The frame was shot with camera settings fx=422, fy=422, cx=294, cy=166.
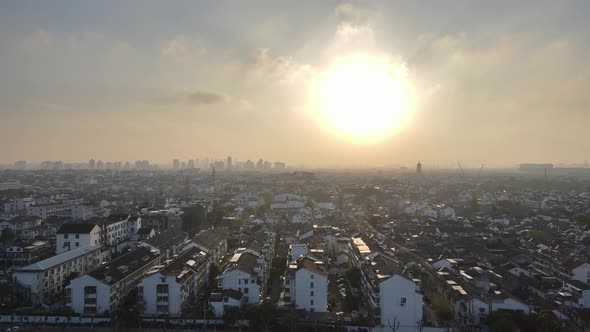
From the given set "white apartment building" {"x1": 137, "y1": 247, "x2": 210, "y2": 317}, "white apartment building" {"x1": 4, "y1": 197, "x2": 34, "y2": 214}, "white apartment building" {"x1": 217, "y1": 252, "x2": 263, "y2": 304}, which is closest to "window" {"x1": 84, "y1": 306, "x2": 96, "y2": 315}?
"white apartment building" {"x1": 137, "y1": 247, "x2": 210, "y2": 317}

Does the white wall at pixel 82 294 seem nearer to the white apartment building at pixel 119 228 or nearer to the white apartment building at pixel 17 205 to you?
the white apartment building at pixel 119 228

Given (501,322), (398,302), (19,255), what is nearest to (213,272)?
(398,302)

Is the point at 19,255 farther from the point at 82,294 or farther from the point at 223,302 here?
the point at 223,302

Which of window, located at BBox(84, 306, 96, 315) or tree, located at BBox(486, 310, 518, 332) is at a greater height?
tree, located at BBox(486, 310, 518, 332)

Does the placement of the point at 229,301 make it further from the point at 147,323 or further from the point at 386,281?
the point at 386,281

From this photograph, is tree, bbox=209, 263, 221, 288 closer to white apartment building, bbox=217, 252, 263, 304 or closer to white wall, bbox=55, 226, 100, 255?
white apartment building, bbox=217, 252, 263, 304

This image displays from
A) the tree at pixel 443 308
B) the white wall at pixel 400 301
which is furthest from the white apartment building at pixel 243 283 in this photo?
the tree at pixel 443 308

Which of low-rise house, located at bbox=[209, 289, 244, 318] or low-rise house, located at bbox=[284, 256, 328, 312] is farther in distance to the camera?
low-rise house, located at bbox=[284, 256, 328, 312]
